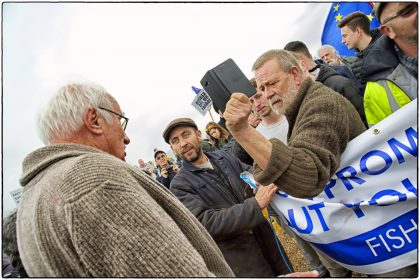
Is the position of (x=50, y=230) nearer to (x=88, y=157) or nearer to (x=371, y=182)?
(x=88, y=157)

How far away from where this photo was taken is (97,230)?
88cm

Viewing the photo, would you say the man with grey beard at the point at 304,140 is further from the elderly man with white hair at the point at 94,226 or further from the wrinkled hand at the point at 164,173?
the wrinkled hand at the point at 164,173

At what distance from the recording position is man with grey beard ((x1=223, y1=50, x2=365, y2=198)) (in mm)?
1507

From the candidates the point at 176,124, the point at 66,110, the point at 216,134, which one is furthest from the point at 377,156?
the point at 216,134

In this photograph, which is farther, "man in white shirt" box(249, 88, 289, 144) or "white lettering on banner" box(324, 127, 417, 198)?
"man in white shirt" box(249, 88, 289, 144)

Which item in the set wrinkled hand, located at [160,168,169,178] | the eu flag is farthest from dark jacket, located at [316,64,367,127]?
wrinkled hand, located at [160,168,169,178]

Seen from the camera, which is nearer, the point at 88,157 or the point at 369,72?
the point at 88,157

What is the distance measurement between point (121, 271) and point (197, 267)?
0.77 feet

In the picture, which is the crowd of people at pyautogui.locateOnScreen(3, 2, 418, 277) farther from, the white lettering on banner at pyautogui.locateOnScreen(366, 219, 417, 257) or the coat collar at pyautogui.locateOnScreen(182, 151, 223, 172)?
the white lettering on banner at pyautogui.locateOnScreen(366, 219, 417, 257)

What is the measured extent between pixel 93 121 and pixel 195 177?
1.44m

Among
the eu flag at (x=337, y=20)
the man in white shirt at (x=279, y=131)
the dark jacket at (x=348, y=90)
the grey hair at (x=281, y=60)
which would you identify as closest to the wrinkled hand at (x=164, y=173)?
the man in white shirt at (x=279, y=131)

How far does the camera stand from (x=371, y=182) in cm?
185

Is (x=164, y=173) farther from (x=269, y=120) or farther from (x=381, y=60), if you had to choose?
(x=381, y=60)

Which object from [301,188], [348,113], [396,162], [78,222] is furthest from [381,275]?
[78,222]
